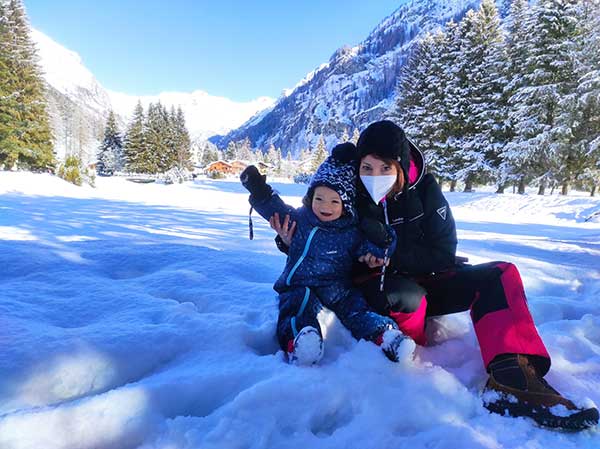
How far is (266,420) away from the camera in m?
1.15

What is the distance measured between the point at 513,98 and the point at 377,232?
1733cm

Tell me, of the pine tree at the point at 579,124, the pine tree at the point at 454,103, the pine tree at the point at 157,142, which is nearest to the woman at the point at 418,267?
the pine tree at the point at 579,124

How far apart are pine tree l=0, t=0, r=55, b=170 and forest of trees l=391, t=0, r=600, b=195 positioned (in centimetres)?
2152

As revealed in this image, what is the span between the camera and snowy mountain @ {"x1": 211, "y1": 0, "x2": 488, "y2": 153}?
127438 millimetres

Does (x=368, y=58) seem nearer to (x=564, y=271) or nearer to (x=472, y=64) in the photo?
(x=472, y=64)

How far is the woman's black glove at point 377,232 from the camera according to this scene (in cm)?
182

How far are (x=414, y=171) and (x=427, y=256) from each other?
1.56ft

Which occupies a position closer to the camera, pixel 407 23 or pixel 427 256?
pixel 427 256

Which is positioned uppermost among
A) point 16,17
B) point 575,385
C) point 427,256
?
point 16,17

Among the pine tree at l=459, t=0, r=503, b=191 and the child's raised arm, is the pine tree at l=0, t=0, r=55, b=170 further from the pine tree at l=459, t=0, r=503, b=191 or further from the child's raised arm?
the pine tree at l=459, t=0, r=503, b=191

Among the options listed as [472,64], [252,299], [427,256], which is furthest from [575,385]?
[472,64]

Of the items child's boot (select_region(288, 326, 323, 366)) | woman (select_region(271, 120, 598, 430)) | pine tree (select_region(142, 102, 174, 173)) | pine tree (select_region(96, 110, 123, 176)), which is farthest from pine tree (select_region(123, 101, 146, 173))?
child's boot (select_region(288, 326, 323, 366))

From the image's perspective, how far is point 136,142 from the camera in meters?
34.5

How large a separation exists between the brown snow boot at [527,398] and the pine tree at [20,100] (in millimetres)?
24634
